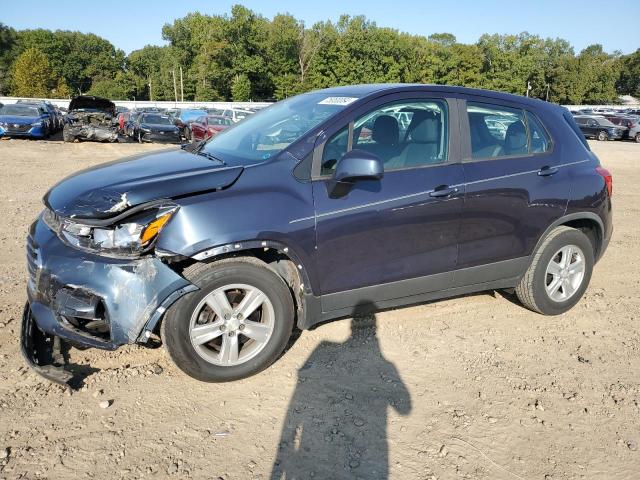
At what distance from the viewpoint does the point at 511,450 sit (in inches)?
112

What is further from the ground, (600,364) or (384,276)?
(384,276)

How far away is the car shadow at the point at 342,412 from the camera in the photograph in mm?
2666

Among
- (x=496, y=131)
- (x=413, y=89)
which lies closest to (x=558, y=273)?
(x=496, y=131)

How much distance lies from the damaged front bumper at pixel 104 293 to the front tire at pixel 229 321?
12 centimetres

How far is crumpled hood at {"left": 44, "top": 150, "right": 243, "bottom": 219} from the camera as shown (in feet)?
10.00

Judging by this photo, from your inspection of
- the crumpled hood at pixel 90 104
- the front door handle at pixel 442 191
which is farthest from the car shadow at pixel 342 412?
the crumpled hood at pixel 90 104

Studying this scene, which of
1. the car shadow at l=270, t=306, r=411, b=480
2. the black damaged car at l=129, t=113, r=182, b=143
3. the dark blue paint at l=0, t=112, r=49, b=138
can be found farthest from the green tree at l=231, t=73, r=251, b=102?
the car shadow at l=270, t=306, r=411, b=480

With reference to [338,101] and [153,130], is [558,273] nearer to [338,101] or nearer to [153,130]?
[338,101]

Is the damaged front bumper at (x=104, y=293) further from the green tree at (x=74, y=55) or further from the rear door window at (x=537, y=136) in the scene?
the green tree at (x=74, y=55)

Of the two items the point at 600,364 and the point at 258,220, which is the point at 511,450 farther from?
the point at 258,220

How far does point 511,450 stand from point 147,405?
207 cm

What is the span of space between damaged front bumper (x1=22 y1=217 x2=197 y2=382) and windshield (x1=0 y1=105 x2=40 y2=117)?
21.4 m

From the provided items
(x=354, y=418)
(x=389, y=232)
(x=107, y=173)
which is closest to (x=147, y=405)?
(x=354, y=418)

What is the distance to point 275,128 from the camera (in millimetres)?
3984
